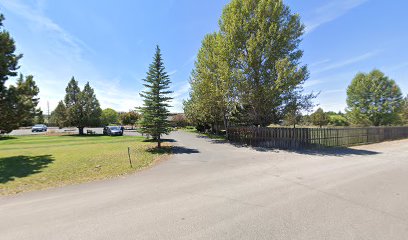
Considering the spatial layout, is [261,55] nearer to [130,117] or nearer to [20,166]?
[20,166]

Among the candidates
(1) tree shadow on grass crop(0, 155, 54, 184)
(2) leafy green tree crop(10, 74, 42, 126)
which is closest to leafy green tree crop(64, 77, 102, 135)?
(2) leafy green tree crop(10, 74, 42, 126)

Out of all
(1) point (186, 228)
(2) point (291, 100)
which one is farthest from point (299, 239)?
(2) point (291, 100)

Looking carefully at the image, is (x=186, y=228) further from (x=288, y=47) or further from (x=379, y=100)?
(x=379, y=100)

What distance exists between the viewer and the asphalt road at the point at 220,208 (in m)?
4.00

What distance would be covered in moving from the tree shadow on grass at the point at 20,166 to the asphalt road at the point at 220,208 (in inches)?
145

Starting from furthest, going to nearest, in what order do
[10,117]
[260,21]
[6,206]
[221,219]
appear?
[260,21], [10,117], [6,206], [221,219]

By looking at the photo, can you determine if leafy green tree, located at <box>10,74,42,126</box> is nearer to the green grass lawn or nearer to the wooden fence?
the green grass lawn

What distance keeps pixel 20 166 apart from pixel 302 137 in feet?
64.1

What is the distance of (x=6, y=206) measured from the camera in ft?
18.9

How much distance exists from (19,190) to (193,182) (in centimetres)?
622

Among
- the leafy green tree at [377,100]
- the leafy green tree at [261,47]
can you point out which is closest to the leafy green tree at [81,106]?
the leafy green tree at [261,47]

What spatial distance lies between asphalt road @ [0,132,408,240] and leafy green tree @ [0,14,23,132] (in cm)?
1019

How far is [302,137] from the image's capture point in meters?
17.7

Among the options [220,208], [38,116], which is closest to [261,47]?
[220,208]
